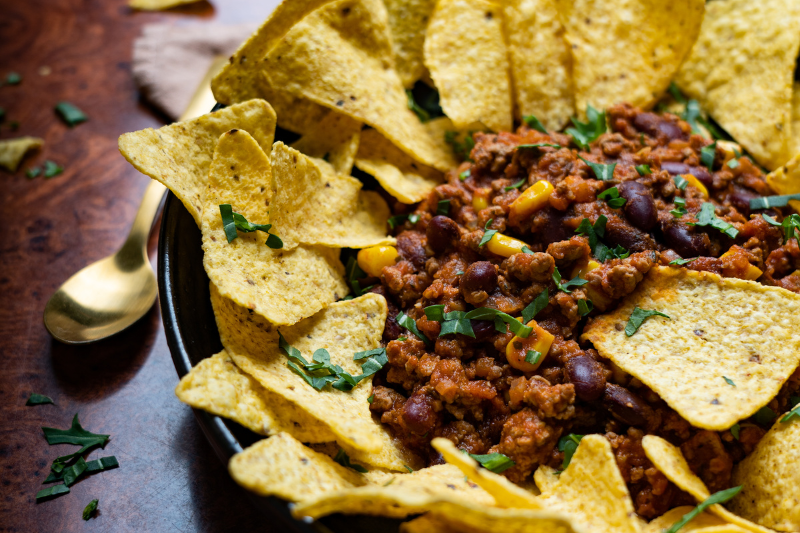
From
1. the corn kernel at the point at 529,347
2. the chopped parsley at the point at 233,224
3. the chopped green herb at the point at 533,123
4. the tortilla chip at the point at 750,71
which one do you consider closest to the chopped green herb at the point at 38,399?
the chopped parsley at the point at 233,224

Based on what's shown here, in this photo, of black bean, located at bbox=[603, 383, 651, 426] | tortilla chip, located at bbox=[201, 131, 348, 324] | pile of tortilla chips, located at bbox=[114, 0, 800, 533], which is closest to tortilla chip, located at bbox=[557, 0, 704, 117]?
pile of tortilla chips, located at bbox=[114, 0, 800, 533]

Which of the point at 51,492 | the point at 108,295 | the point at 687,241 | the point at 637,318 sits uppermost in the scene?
the point at 687,241

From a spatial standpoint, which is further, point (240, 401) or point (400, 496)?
point (240, 401)

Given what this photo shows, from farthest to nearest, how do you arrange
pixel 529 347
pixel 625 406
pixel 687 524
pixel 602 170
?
pixel 602 170, pixel 529 347, pixel 625 406, pixel 687 524

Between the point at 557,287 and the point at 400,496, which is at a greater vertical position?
the point at 557,287

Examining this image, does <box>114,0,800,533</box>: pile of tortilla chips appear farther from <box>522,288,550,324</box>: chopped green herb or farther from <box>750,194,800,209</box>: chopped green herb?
<box>522,288,550,324</box>: chopped green herb

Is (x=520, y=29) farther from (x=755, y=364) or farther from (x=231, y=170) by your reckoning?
(x=755, y=364)

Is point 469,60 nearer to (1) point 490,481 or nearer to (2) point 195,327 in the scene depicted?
(2) point 195,327

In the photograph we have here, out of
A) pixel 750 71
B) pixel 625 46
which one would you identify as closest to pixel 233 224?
pixel 625 46

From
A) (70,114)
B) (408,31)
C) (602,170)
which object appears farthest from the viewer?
(70,114)
